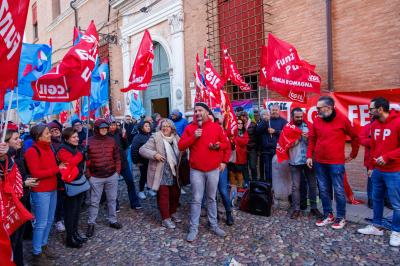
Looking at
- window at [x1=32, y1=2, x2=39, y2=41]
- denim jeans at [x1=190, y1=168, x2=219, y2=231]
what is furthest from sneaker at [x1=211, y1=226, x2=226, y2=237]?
window at [x1=32, y1=2, x2=39, y2=41]

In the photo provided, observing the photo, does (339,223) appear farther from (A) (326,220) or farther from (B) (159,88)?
(B) (159,88)

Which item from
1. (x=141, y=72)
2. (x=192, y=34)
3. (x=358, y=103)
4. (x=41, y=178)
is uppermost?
(x=192, y=34)

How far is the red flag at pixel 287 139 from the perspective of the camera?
4.94 m

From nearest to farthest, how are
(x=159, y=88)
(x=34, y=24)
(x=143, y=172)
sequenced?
1. (x=143, y=172)
2. (x=159, y=88)
3. (x=34, y=24)

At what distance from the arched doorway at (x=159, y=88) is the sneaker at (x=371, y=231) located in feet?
29.6

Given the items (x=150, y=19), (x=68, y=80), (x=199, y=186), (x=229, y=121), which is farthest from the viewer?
(x=150, y=19)

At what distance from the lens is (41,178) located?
3.62m

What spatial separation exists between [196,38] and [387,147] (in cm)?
761

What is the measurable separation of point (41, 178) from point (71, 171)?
423 millimetres

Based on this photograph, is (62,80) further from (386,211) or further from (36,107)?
(386,211)

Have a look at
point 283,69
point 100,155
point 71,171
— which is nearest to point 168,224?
point 100,155

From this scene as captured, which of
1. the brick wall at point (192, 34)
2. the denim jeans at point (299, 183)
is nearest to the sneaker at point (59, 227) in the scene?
the denim jeans at point (299, 183)

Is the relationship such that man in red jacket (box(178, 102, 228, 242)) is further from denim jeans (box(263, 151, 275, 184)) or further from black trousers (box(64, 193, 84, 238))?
denim jeans (box(263, 151, 275, 184))

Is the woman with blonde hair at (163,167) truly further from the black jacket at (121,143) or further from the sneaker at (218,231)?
the black jacket at (121,143)
